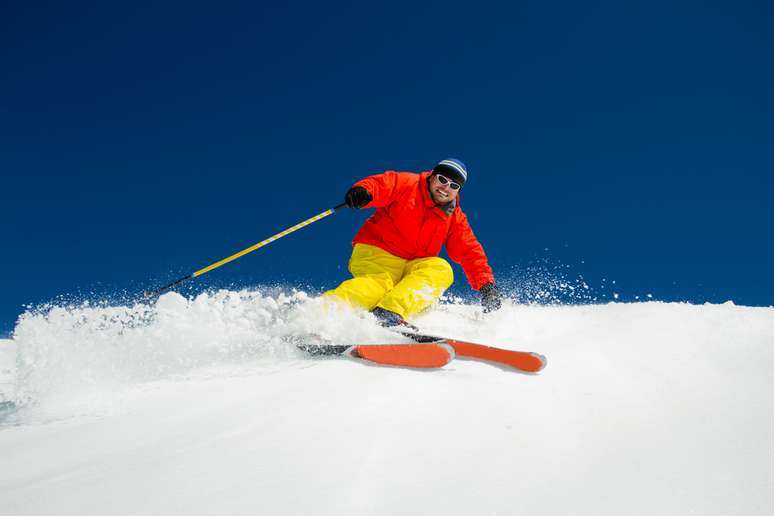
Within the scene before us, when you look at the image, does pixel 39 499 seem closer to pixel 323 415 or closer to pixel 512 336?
pixel 323 415

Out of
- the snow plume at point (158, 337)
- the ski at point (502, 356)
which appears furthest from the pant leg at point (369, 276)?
the ski at point (502, 356)

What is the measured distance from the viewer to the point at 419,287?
4156 mm

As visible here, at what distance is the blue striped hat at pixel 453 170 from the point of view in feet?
15.4

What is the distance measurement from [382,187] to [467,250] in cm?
129

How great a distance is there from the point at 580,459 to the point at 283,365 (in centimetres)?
171

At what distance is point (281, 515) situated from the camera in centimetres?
106

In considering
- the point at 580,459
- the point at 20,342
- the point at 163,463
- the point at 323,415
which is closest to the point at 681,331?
the point at 580,459

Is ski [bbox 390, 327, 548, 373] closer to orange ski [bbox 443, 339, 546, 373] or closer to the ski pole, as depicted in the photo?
orange ski [bbox 443, 339, 546, 373]

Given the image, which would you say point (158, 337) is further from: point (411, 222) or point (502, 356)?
point (411, 222)

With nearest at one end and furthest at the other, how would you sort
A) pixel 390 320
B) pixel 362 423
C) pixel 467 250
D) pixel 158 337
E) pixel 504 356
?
1. pixel 362 423
2. pixel 504 356
3. pixel 158 337
4. pixel 390 320
5. pixel 467 250

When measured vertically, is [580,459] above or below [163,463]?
above

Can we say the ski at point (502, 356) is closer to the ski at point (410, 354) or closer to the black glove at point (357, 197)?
the ski at point (410, 354)

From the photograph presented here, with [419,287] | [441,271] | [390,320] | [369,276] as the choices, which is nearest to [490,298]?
[441,271]

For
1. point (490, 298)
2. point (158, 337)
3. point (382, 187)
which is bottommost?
point (158, 337)
